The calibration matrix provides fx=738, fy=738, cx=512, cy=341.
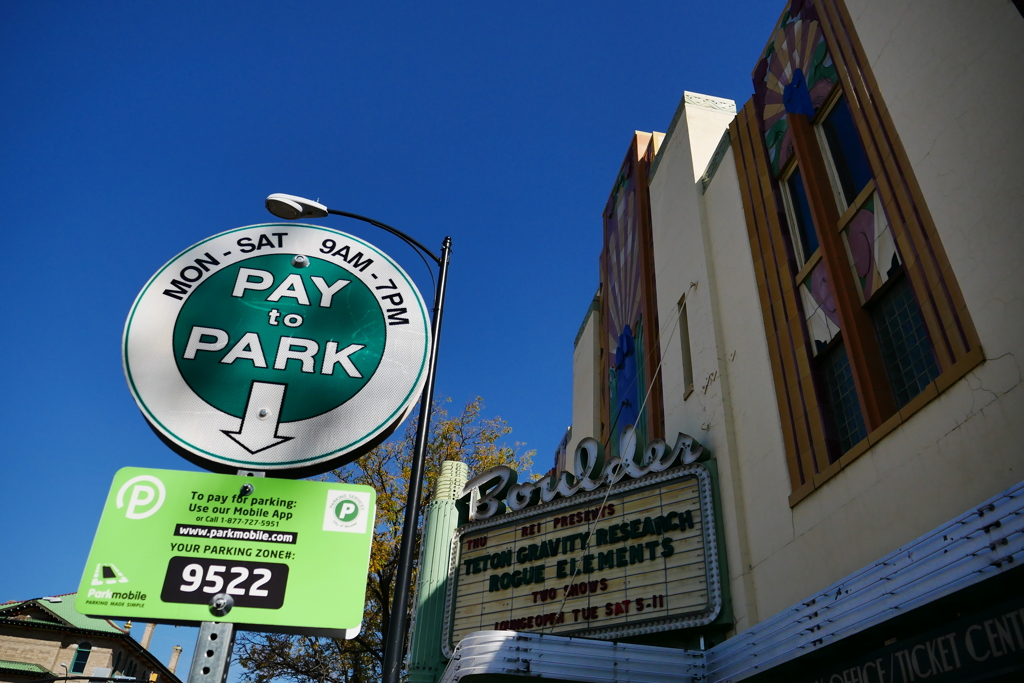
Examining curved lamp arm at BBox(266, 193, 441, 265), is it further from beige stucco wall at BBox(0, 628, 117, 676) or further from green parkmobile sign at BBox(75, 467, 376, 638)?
beige stucco wall at BBox(0, 628, 117, 676)

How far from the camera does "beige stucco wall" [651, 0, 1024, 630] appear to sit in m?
7.01

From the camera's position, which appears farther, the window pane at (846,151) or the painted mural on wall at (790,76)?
the painted mural on wall at (790,76)

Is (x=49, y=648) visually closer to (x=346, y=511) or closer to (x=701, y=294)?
(x=701, y=294)

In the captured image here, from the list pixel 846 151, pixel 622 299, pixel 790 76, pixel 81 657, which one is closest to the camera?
pixel 846 151

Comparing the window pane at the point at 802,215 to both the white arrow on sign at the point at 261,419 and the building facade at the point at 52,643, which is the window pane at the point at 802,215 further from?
the building facade at the point at 52,643

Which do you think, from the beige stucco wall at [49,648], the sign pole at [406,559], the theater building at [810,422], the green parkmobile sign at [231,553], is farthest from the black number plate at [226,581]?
the beige stucco wall at [49,648]

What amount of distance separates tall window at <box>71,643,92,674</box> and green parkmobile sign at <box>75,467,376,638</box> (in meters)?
52.6

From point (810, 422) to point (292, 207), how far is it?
304 inches

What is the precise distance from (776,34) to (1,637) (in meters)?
51.9

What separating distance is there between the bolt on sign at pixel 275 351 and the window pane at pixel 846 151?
9128 mm

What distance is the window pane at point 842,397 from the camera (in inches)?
379

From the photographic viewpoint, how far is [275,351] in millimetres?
3215

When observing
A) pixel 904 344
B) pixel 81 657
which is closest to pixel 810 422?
pixel 904 344

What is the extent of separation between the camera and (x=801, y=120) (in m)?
12.0
